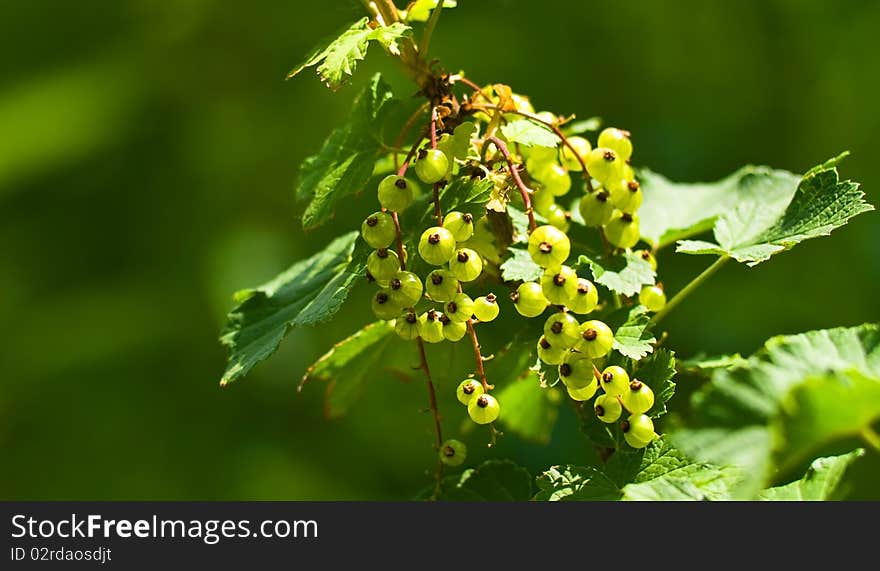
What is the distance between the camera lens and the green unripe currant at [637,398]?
3.00 feet

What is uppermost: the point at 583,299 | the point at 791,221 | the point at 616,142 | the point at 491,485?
the point at 616,142

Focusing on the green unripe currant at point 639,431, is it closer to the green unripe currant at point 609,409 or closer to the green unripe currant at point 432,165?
the green unripe currant at point 609,409

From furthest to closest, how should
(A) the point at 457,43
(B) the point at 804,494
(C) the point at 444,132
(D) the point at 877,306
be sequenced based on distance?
1. (A) the point at 457,43
2. (D) the point at 877,306
3. (C) the point at 444,132
4. (B) the point at 804,494

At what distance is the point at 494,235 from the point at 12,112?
207cm

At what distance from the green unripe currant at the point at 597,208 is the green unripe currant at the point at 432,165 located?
20 centimetres

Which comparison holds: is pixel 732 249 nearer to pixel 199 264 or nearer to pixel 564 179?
pixel 564 179

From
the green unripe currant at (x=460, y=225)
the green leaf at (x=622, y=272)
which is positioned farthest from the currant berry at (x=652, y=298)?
the green unripe currant at (x=460, y=225)

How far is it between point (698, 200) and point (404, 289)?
0.67 metres

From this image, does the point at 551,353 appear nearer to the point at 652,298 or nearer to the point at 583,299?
the point at 583,299

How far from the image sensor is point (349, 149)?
1.09 metres

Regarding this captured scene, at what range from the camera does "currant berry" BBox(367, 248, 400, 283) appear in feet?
3.05

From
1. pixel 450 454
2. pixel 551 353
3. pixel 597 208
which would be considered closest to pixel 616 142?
pixel 597 208

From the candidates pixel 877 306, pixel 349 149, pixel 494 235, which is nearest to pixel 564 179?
pixel 494 235

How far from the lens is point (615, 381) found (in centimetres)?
91
